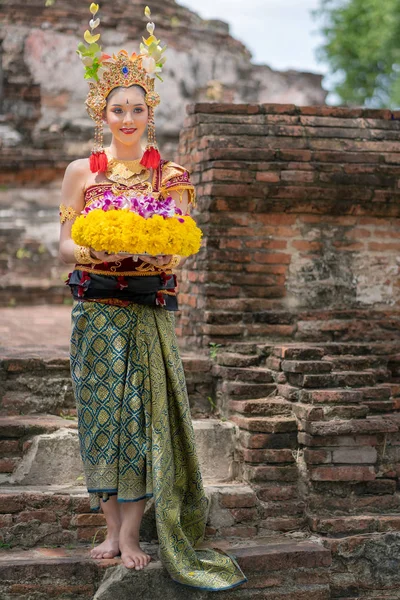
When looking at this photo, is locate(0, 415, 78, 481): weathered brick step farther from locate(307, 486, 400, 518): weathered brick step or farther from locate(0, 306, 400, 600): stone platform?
locate(307, 486, 400, 518): weathered brick step

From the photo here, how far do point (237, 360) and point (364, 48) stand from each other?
1415 centimetres

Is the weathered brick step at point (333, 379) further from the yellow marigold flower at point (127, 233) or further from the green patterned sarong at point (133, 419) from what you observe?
the yellow marigold flower at point (127, 233)

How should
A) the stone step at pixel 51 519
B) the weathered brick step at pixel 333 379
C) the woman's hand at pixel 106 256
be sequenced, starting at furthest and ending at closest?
the weathered brick step at pixel 333 379 < the stone step at pixel 51 519 < the woman's hand at pixel 106 256

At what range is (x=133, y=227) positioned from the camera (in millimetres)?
3234

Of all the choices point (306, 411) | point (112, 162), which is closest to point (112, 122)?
point (112, 162)

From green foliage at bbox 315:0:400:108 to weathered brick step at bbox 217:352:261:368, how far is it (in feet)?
42.4

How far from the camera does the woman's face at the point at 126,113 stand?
357 cm

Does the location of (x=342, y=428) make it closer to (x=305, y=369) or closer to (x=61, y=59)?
(x=305, y=369)

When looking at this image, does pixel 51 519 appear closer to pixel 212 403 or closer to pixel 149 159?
pixel 212 403

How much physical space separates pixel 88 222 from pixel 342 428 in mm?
1600

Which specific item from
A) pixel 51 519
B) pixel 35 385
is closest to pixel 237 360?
pixel 35 385

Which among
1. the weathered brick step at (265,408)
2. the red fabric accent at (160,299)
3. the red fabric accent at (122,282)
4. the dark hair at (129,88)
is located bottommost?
the weathered brick step at (265,408)

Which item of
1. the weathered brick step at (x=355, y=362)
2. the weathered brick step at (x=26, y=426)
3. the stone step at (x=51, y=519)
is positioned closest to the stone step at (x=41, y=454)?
the weathered brick step at (x=26, y=426)

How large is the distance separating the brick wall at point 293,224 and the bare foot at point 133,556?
1.53 meters
